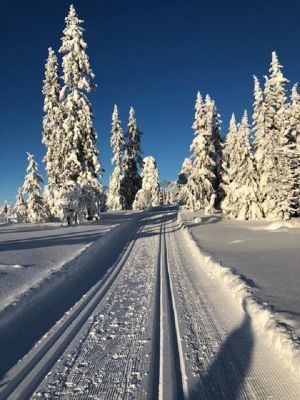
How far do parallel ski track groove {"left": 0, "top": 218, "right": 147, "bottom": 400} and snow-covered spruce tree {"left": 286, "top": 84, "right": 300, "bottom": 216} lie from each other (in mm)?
24470

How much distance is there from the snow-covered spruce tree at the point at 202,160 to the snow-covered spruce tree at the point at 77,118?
15452 mm

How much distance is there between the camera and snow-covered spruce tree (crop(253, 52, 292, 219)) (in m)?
29.4

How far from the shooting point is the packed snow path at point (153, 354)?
4352 millimetres

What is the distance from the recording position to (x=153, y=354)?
5.29 metres

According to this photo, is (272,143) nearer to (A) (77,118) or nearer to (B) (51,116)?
(A) (77,118)

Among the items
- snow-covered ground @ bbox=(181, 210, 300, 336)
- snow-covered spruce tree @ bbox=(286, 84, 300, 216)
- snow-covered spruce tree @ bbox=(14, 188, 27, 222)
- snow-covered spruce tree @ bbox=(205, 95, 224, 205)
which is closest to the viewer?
snow-covered ground @ bbox=(181, 210, 300, 336)

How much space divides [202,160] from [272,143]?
10.5 meters

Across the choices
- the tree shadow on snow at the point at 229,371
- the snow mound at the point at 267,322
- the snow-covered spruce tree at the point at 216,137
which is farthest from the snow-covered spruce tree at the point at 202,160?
the tree shadow on snow at the point at 229,371

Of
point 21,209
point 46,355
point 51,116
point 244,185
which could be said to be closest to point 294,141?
point 244,185

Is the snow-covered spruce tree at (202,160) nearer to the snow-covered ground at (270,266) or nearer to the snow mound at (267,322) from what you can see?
the snow-covered ground at (270,266)

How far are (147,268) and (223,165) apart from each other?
32.1 meters

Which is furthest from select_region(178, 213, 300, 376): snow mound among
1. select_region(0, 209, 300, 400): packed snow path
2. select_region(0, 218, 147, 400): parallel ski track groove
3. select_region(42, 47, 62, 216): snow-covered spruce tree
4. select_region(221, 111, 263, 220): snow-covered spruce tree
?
select_region(42, 47, 62, 216): snow-covered spruce tree

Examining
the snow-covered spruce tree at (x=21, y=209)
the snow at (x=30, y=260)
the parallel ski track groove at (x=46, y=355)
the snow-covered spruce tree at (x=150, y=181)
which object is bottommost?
the parallel ski track groove at (x=46, y=355)

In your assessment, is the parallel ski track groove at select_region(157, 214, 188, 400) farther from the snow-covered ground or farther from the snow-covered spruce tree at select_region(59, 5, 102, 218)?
the snow-covered spruce tree at select_region(59, 5, 102, 218)
